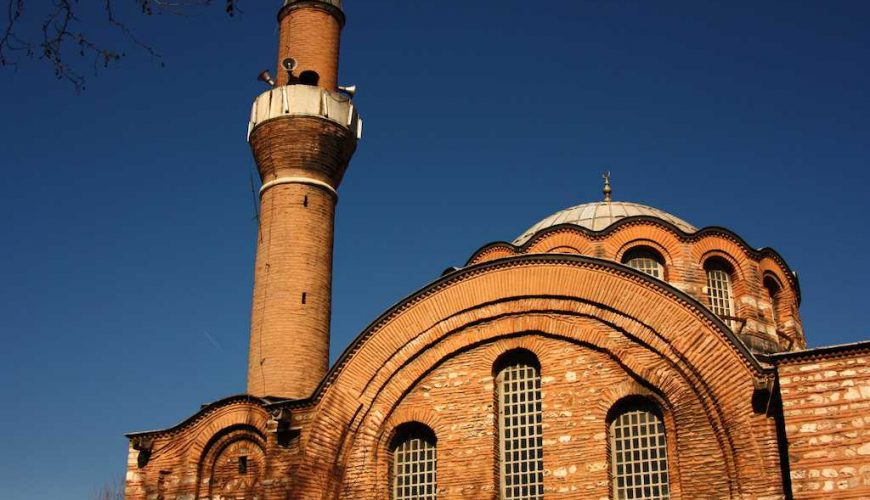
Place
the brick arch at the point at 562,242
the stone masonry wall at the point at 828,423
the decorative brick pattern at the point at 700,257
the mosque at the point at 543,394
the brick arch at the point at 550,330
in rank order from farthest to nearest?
the brick arch at the point at 562,242 < the decorative brick pattern at the point at 700,257 < the brick arch at the point at 550,330 < the mosque at the point at 543,394 < the stone masonry wall at the point at 828,423

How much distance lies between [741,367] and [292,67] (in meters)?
12.8

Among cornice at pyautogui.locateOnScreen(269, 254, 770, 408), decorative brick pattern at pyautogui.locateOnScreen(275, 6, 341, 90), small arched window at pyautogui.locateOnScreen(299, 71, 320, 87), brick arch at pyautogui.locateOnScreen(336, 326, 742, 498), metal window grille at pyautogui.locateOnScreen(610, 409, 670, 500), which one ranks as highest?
decorative brick pattern at pyautogui.locateOnScreen(275, 6, 341, 90)

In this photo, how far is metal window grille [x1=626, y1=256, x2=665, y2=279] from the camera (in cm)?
1959

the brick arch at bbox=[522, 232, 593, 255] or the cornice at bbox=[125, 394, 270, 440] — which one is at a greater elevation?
the brick arch at bbox=[522, 232, 593, 255]

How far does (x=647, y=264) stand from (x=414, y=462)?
23.3ft

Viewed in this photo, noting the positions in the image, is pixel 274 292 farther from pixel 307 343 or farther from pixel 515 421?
pixel 515 421

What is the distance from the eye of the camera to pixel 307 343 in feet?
62.4

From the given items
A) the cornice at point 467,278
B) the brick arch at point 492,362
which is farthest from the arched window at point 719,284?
the brick arch at point 492,362

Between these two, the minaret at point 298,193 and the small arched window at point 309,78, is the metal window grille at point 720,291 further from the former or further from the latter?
the small arched window at point 309,78

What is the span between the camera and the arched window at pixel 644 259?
19.6 m

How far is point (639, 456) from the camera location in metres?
13.7

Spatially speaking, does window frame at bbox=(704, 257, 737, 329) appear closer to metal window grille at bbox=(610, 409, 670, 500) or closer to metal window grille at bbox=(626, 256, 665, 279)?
metal window grille at bbox=(626, 256, 665, 279)

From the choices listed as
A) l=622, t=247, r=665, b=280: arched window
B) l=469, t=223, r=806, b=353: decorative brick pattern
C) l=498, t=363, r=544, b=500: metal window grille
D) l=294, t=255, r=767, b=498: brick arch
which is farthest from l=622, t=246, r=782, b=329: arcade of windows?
l=498, t=363, r=544, b=500: metal window grille

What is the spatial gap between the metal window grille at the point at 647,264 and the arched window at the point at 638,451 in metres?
6.04
